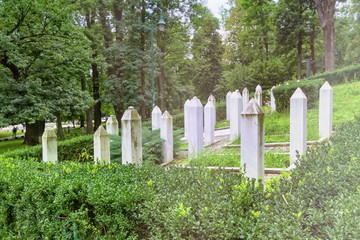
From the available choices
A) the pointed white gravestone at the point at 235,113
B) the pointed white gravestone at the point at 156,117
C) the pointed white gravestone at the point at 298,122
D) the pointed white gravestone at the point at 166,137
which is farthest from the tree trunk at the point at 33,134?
the pointed white gravestone at the point at 298,122

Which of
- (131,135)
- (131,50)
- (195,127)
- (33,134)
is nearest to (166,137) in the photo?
(195,127)

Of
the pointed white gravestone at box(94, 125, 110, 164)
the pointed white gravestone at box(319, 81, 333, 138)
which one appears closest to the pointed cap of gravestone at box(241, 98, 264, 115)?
the pointed white gravestone at box(94, 125, 110, 164)

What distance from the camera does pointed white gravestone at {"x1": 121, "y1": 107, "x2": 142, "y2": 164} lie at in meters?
4.81

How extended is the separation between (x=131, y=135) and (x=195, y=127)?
7.90 ft

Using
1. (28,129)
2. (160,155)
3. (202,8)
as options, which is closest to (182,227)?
(160,155)

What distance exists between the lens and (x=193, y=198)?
7.23 ft

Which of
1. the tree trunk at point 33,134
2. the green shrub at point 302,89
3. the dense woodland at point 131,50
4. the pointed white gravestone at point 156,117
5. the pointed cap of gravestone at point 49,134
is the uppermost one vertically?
the dense woodland at point 131,50

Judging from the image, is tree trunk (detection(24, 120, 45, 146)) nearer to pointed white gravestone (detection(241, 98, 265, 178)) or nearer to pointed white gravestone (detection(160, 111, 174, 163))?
pointed white gravestone (detection(160, 111, 174, 163))

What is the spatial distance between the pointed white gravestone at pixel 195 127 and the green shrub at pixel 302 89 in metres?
5.52

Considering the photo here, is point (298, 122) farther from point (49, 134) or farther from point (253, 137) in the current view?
point (49, 134)

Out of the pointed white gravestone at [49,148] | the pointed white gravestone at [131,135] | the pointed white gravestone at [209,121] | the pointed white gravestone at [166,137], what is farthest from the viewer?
the pointed white gravestone at [209,121]

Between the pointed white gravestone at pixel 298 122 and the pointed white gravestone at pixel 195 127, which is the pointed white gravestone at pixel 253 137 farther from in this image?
the pointed white gravestone at pixel 195 127

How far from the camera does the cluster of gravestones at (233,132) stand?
352 cm

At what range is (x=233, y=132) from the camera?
880 centimetres
